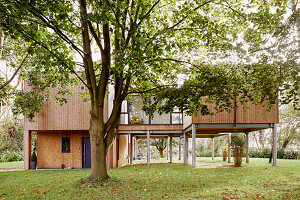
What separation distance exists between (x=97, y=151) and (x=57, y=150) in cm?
943

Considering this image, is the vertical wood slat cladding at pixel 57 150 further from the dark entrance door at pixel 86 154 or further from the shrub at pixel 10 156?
the shrub at pixel 10 156

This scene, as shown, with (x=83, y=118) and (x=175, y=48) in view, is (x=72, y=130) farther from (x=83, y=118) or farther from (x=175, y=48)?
(x=175, y=48)

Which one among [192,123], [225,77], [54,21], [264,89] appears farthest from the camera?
[192,123]

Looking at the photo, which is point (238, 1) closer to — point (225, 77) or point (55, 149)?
point (225, 77)

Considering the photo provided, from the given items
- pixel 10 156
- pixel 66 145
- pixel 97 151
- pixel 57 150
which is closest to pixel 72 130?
pixel 66 145

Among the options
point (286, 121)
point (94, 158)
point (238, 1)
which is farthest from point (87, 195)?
point (286, 121)

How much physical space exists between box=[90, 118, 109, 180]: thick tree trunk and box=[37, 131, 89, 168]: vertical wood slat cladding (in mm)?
8526

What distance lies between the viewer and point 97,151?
29.7 feet

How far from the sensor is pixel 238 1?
345 inches

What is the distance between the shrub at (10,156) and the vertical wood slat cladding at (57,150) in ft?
33.5

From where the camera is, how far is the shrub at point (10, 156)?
2495cm

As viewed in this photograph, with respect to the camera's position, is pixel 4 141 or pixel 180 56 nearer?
pixel 180 56

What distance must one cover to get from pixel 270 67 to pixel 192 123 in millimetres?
7064

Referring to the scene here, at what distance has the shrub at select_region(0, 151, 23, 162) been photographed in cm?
2495
